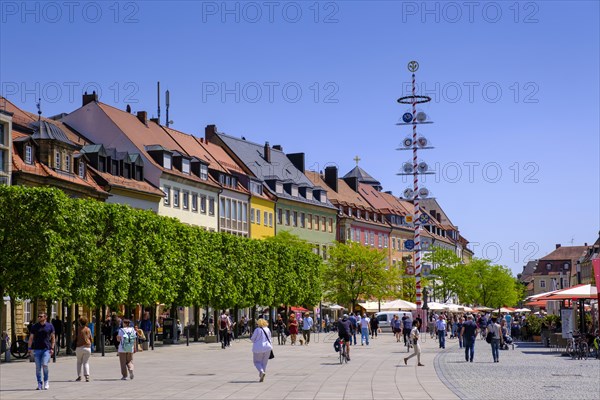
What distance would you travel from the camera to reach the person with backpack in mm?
29156

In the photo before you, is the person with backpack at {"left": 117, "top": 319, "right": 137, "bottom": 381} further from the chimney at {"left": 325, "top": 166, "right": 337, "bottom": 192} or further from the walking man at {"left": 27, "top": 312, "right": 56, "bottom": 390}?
the chimney at {"left": 325, "top": 166, "right": 337, "bottom": 192}

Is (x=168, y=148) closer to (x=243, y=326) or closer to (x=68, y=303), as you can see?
(x=243, y=326)

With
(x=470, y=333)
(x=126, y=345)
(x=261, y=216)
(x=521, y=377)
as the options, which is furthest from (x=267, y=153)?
(x=126, y=345)

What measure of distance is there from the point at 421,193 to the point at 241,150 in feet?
90.9

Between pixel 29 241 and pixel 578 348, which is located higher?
pixel 29 241

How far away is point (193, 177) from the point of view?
3428 inches

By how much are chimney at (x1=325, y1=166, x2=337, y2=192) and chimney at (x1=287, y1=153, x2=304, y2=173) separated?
6860 mm

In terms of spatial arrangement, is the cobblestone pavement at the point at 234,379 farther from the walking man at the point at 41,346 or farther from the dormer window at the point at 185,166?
the dormer window at the point at 185,166

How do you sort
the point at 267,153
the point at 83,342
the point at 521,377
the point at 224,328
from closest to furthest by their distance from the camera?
the point at 83,342 → the point at 521,377 → the point at 224,328 → the point at 267,153

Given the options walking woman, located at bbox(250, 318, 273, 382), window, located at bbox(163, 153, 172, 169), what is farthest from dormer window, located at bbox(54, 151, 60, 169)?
walking woman, located at bbox(250, 318, 273, 382)

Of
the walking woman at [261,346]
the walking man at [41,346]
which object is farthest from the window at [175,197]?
the walking man at [41,346]

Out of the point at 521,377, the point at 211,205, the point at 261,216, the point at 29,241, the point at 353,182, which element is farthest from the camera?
the point at 353,182

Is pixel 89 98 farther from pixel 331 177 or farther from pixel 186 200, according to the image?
pixel 331 177

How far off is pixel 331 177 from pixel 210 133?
26707 millimetres
